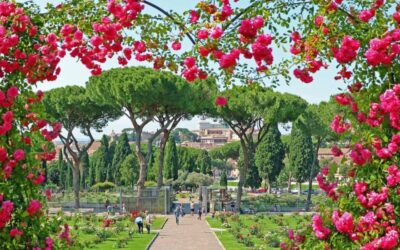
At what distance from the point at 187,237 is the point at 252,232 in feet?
9.12

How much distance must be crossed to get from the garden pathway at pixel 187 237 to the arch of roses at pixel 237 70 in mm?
15285

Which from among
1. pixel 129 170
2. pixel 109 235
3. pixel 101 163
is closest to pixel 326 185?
pixel 109 235

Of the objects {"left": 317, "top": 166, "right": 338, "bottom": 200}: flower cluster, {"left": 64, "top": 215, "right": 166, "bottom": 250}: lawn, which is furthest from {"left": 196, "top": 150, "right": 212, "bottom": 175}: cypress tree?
{"left": 317, "top": 166, "right": 338, "bottom": 200}: flower cluster

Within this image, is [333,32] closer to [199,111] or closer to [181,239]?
[181,239]

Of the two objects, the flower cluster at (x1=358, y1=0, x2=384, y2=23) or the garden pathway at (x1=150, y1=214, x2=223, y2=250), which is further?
the garden pathway at (x1=150, y1=214, x2=223, y2=250)

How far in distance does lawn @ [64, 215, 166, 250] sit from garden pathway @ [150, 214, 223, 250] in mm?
530

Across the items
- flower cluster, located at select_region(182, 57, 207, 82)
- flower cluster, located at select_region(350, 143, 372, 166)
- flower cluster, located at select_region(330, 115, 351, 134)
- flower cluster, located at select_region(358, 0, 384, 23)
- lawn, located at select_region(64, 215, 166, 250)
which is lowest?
lawn, located at select_region(64, 215, 166, 250)

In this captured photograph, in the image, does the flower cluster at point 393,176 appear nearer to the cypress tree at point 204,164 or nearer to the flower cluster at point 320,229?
A: the flower cluster at point 320,229

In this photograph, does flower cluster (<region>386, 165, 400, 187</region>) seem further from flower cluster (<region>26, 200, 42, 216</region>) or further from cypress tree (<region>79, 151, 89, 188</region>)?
cypress tree (<region>79, 151, 89, 188</region>)

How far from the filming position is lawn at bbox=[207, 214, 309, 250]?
73.2 ft

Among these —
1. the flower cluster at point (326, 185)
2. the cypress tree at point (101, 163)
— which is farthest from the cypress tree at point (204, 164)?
the flower cluster at point (326, 185)

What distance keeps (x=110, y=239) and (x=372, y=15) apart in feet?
66.2

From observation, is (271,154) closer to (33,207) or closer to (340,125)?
(340,125)

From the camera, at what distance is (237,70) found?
708 centimetres
